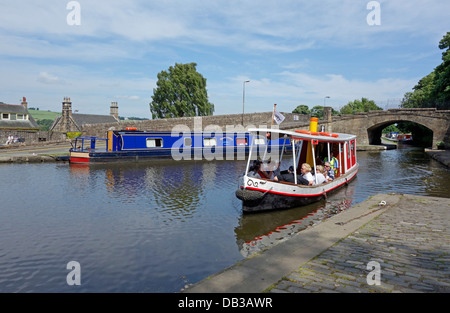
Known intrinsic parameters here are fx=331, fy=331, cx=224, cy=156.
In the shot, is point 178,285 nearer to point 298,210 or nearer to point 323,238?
point 323,238

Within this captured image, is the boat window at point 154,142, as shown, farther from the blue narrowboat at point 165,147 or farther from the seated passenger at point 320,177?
the seated passenger at point 320,177

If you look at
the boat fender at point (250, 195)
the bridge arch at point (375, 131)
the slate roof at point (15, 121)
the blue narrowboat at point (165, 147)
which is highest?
the slate roof at point (15, 121)

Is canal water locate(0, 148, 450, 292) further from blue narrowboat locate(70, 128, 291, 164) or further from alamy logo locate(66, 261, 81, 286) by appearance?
blue narrowboat locate(70, 128, 291, 164)

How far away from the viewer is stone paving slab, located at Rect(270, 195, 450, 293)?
4.42 metres

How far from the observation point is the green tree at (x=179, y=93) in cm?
5109

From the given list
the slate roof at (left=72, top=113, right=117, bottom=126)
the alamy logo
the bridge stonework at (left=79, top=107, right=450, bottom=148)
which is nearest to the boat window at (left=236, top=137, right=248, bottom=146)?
the bridge stonework at (left=79, top=107, right=450, bottom=148)

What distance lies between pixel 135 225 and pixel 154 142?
54.5 ft

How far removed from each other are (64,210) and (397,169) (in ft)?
63.5

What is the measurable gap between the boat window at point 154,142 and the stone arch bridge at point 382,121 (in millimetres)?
21225

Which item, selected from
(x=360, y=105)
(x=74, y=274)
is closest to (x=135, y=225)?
(x=74, y=274)


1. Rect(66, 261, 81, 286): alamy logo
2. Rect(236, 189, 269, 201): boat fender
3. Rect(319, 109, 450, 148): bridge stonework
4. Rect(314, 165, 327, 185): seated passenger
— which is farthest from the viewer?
Rect(319, 109, 450, 148): bridge stonework

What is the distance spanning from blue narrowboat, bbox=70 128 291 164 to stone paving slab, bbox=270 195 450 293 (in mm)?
15632

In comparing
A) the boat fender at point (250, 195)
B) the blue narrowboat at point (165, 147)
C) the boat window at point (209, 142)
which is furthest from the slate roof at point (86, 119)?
the boat fender at point (250, 195)

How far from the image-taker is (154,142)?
25.7 metres
